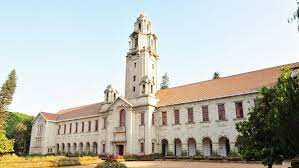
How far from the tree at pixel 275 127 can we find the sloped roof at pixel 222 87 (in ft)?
59.0

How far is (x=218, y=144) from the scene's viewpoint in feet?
110

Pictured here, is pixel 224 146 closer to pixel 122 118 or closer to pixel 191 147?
pixel 191 147

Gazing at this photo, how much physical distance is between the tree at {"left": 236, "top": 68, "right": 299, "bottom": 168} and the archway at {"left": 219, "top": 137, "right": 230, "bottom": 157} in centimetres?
1870

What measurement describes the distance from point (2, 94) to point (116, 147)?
19975 mm

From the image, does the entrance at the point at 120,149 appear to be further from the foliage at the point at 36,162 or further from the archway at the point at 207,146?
the archway at the point at 207,146

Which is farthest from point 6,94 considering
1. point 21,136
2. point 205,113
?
point 205,113

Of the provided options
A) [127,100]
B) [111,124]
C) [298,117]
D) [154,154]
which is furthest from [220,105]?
[298,117]

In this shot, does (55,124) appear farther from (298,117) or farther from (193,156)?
(298,117)

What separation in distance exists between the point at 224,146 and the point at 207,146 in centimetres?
247

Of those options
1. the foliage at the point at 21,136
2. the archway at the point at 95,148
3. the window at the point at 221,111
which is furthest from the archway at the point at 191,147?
the foliage at the point at 21,136

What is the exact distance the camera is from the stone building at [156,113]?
33.8m

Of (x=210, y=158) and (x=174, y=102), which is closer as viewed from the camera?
(x=210, y=158)

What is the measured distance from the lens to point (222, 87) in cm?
3697

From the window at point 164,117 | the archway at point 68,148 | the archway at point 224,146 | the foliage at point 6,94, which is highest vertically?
the foliage at point 6,94
